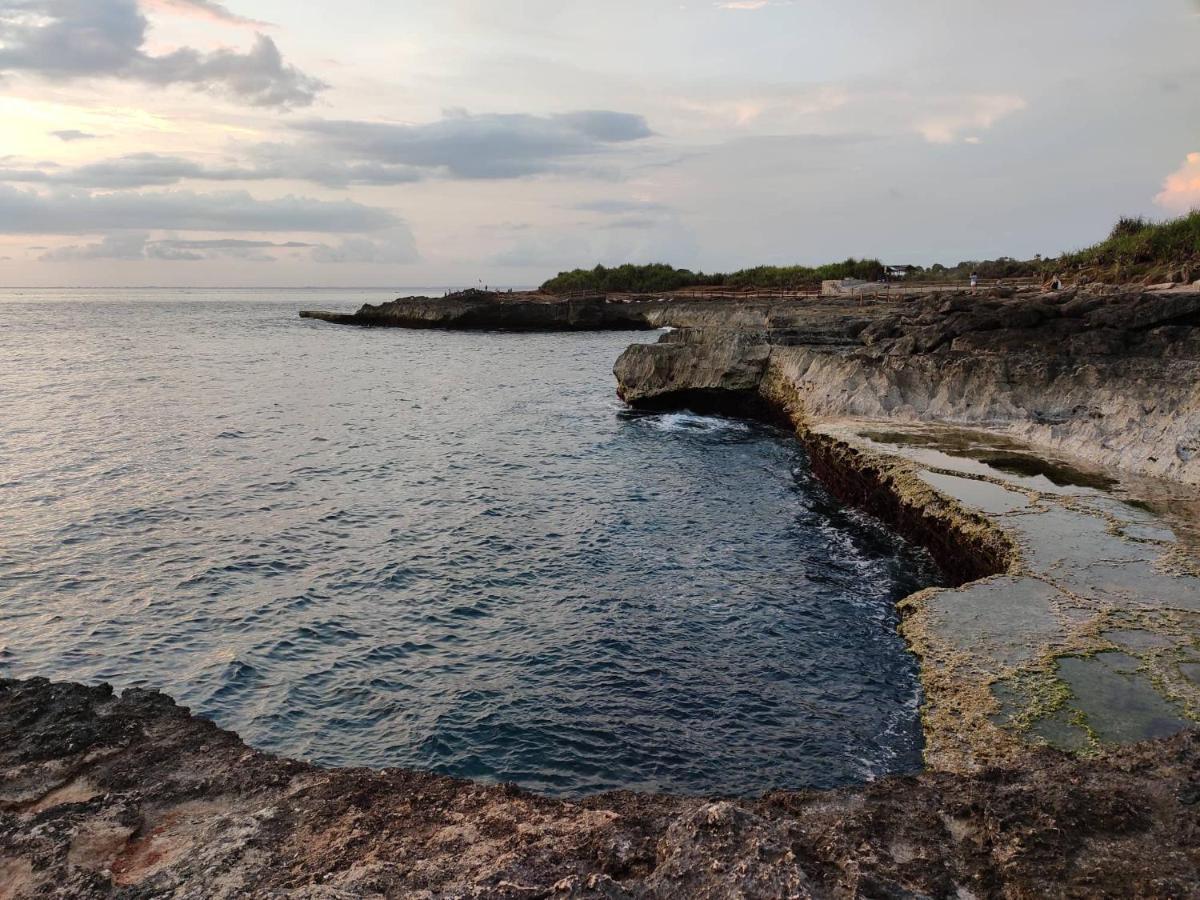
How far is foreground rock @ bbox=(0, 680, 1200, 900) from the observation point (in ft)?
15.4

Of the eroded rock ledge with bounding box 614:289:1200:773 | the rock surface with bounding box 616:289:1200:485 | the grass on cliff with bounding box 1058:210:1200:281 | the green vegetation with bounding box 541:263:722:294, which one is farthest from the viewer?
the green vegetation with bounding box 541:263:722:294

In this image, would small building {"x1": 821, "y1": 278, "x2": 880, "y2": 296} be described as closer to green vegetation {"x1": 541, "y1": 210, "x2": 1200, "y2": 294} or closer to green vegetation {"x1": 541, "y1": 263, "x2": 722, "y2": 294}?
green vegetation {"x1": 541, "y1": 210, "x2": 1200, "y2": 294}

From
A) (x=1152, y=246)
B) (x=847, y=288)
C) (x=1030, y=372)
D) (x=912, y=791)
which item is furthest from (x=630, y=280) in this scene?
(x=912, y=791)

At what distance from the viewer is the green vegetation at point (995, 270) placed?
119 feet

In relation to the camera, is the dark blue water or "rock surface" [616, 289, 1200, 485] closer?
the dark blue water

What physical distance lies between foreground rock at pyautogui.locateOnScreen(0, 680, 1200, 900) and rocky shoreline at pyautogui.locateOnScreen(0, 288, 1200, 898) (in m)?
0.02

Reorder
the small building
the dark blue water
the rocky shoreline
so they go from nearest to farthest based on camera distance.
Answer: the rocky shoreline, the dark blue water, the small building

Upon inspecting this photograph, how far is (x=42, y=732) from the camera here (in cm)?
741

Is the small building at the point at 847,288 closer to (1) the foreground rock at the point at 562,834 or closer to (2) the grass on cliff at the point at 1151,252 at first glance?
(2) the grass on cliff at the point at 1151,252

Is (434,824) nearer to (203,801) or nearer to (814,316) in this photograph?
(203,801)

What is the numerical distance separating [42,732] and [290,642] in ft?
16.1

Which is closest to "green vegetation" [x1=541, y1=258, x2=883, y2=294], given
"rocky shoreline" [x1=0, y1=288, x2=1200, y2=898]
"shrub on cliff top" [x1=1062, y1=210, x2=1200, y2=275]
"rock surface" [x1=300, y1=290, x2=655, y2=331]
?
"rock surface" [x1=300, y1=290, x2=655, y2=331]

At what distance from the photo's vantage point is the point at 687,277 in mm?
116625

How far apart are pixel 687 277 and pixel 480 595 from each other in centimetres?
10754
